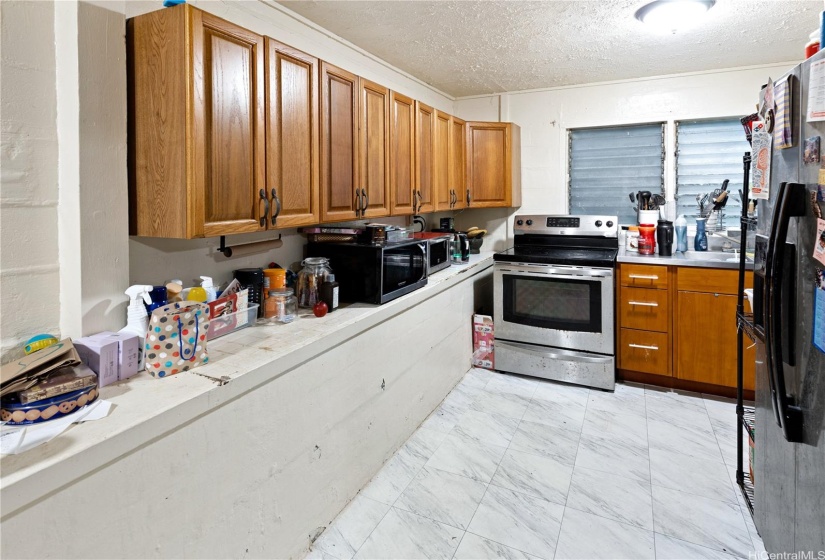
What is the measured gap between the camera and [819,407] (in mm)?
1227

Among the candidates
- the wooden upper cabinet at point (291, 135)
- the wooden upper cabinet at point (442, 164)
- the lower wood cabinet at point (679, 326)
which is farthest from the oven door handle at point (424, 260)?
the lower wood cabinet at point (679, 326)

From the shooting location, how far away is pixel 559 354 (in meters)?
3.46

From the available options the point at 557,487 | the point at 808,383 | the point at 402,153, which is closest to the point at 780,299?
the point at 808,383

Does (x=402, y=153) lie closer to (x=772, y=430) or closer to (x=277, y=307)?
(x=277, y=307)

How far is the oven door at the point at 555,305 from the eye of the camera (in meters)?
3.32

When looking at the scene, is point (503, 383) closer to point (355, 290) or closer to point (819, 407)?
point (355, 290)

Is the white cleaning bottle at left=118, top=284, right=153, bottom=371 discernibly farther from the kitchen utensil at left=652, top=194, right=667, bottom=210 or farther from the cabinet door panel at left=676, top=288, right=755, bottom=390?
the kitchen utensil at left=652, top=194, right=667, bottom=210

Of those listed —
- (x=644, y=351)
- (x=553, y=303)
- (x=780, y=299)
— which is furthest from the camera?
(x=553, y=303)

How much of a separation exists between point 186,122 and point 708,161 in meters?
3.75

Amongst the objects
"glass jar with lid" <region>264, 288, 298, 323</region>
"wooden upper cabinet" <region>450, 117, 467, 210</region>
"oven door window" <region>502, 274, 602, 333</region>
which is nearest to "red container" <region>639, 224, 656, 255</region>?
"oven door window" <region>502, 274, 602, 333</region>

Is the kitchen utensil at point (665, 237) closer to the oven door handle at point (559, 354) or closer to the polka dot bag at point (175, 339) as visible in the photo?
the oven door handle at point (559, 354)

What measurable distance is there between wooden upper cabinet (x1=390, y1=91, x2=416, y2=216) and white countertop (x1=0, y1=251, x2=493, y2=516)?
2.93ft

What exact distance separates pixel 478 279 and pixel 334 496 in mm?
2309

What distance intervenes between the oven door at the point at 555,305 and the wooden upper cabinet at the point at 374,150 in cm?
131
